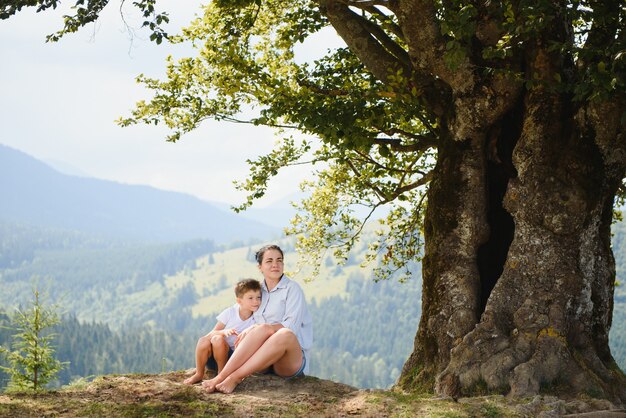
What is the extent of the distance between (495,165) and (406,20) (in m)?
2.70

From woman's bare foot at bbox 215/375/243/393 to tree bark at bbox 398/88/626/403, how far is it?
2.79 meters

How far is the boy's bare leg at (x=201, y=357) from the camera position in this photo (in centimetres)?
1049

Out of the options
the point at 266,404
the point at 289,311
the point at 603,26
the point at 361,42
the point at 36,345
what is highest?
the point at 361,42

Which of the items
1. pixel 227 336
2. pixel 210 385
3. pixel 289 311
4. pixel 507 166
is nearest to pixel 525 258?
pixel 507 166

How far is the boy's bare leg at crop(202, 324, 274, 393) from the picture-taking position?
9.93m

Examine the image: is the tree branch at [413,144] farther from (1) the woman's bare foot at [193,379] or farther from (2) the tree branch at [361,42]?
(1) the woman's bare foot at [193,379]

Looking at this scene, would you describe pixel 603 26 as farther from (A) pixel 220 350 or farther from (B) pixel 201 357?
(B) pixel 201 357

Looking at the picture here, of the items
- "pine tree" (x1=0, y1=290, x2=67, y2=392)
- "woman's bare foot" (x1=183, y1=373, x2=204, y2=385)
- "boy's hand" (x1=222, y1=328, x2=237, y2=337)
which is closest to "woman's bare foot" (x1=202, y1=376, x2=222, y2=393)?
"woman's bare foot" (x1=183, y1=373, x2=204, y2=385)

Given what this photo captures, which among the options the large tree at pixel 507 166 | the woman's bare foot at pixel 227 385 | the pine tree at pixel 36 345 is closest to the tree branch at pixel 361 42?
the large tree at pixel 507 166

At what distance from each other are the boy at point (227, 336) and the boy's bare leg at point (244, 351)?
55cm

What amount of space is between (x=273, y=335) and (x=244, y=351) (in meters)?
0.44

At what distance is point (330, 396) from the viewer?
9.71 meters

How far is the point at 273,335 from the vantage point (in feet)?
32.9

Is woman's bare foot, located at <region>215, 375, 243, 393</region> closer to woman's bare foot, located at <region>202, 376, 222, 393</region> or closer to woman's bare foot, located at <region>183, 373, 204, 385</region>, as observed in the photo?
woman's bare foot, located at <region>202, 376, 222, 393</region>
